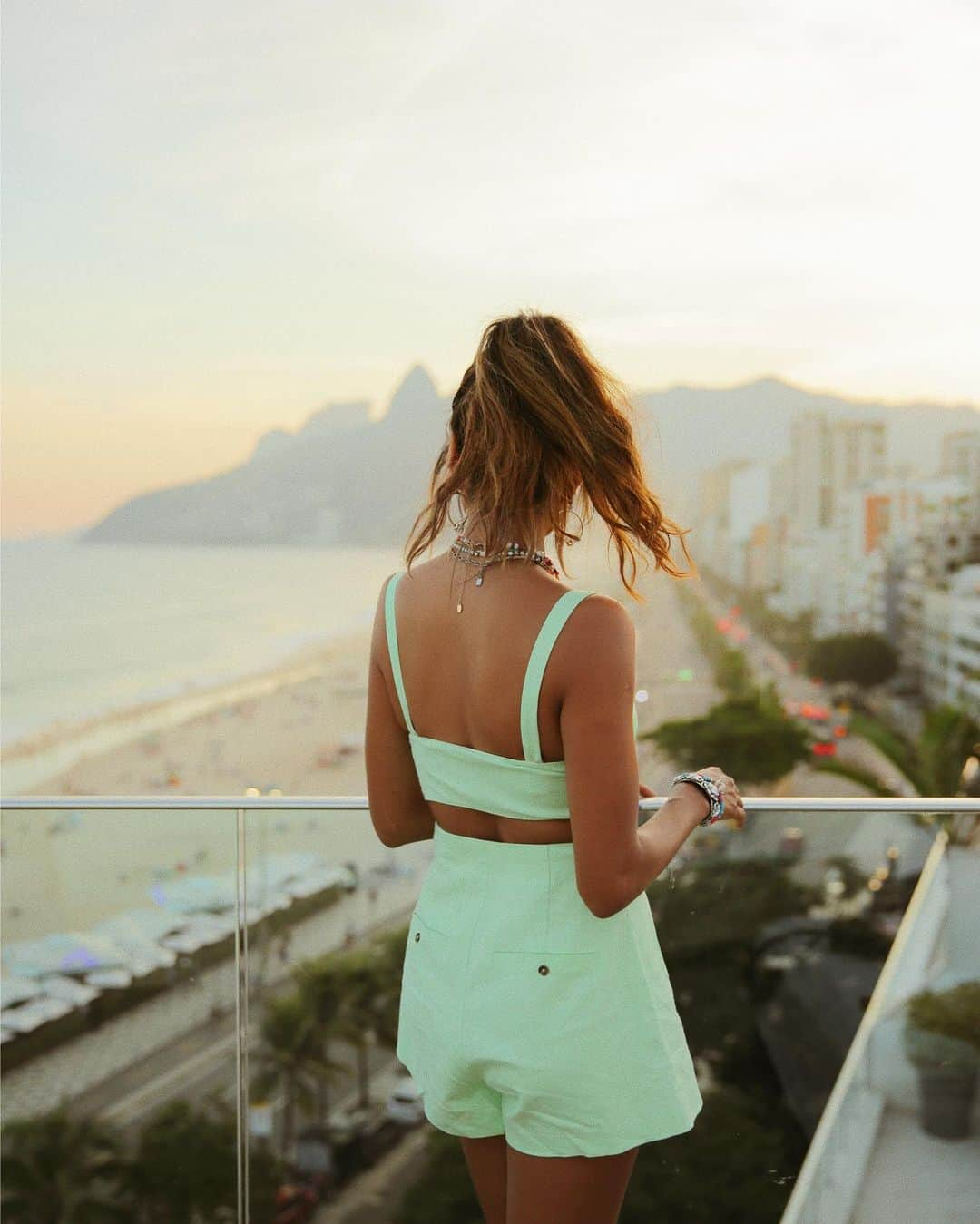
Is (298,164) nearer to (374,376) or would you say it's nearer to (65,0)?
(374,376)

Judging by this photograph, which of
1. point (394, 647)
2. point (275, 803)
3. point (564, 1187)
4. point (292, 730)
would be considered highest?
point (394, 647)

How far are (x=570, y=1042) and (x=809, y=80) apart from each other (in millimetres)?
39994

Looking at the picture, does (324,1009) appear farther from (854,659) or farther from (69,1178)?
(854,659)

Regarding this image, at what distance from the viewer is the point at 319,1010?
208 cm

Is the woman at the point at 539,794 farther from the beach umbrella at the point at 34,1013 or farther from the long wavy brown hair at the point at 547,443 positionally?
the beach umbrella at the point at 34,1013

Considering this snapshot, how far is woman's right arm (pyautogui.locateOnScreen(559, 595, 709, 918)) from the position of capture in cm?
104

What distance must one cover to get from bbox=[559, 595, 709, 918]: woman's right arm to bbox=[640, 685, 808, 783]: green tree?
29925 mm

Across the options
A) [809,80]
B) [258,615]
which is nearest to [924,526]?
[809,80]

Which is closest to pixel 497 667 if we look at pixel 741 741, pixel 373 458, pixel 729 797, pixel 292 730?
pixel 729 797

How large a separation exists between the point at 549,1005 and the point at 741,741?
32159mm

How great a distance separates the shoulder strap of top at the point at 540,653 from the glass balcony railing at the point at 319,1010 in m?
0.94

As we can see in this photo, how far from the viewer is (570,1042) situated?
113cm

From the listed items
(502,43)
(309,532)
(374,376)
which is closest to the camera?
(502,43)

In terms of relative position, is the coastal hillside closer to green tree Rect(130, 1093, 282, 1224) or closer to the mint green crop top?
green tree Rect(130, 1093, 282, 1224)
